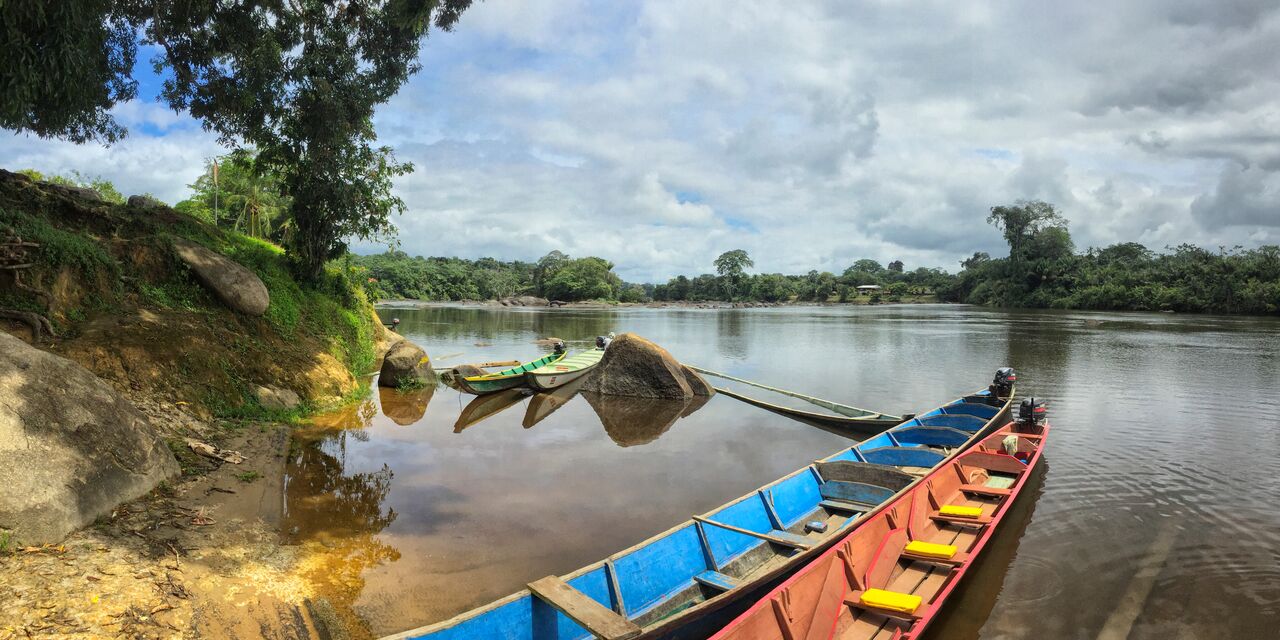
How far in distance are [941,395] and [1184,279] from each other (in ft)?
216

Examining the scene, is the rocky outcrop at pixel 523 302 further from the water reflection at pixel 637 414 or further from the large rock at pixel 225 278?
the large rock at pixel 225 278

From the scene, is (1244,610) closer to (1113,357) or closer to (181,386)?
(181,386)

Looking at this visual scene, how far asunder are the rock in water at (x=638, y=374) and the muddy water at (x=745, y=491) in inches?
33.0

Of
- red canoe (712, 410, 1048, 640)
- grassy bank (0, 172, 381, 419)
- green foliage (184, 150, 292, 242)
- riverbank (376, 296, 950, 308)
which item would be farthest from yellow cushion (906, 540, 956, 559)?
riverbank (376, 296, 950, 308)

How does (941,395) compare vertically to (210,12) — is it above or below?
below

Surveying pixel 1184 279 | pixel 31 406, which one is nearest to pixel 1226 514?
pixel 31 406

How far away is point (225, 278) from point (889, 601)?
13.7m

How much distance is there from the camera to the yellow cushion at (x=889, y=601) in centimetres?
500

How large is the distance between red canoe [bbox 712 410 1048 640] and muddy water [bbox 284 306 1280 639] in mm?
543

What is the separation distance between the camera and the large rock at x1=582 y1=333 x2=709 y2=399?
55.9ft

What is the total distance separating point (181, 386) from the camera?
30.3 ft

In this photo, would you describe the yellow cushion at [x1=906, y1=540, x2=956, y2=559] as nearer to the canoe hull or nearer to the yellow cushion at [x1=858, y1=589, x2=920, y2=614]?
the yellow cushion at [x1=858, y1=589, x2=920, y2=614]

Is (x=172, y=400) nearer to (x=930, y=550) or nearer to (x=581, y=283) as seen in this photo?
(x=930, y=550)

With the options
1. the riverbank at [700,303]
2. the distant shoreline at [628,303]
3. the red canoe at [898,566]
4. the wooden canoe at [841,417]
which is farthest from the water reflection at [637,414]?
the riverbank at [700,303]
